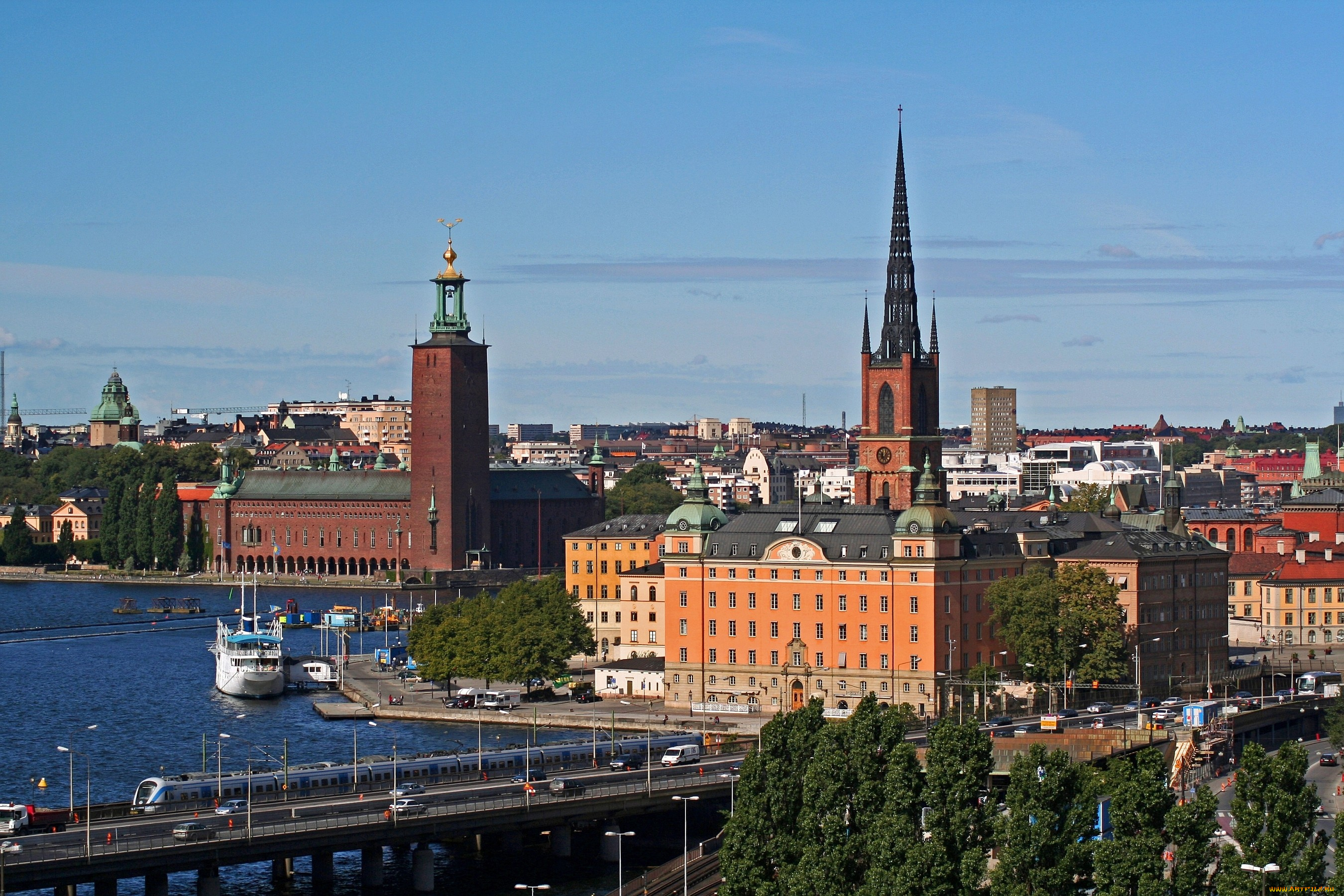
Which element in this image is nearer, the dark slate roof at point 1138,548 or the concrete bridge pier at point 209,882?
the concrete bridge pier at point 209,882

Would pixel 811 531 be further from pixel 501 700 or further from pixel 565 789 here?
pixel 565 789

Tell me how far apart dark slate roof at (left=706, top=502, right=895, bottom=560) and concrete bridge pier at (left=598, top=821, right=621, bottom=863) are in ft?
72.4

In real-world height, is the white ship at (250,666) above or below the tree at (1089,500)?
below

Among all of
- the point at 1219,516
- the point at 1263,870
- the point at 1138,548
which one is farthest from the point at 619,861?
the point at 1219,516

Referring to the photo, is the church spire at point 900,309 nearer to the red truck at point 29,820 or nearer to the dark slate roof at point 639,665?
the dark slate roof at point 639,665

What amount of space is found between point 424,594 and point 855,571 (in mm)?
72807

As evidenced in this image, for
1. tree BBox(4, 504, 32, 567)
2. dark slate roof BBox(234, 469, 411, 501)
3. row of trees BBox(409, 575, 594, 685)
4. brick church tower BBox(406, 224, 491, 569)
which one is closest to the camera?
row of trees BBox(409, 575, 594, 685)

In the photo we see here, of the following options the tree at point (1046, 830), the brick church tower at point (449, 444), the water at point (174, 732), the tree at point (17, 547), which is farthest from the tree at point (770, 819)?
the tree at point (17, 547)

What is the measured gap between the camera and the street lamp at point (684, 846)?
55.8 m

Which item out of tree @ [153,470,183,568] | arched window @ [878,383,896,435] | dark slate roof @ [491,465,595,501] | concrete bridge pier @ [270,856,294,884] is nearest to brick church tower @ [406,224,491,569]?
dark slate roof @ [491,465,595,501]

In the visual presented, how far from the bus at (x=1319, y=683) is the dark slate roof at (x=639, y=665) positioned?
74.5 feet

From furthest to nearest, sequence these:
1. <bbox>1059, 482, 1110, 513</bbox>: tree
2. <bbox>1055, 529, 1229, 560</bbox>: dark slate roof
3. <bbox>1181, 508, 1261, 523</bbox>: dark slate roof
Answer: <bbox>1181, 508, 1261, 523</bbox>: dark slate roof
<bbox>1059, 482, 1110, 513</bbox>: tree
<bbox>1055, 529, 1229, 560</bbox>: dark slate roof

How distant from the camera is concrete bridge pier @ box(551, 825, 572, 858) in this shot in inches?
2584

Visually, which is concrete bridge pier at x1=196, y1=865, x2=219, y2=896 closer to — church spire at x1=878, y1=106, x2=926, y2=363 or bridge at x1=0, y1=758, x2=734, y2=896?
bridge at x1=0, y1=758, x2=734, y2=896
